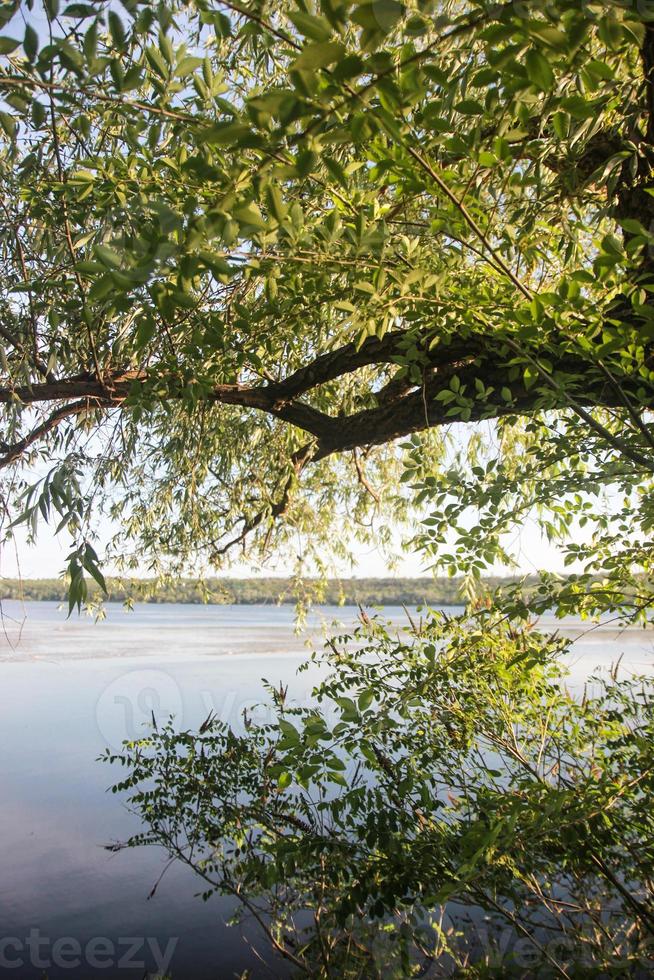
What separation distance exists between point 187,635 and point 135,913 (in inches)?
366

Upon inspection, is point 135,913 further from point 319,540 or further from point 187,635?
point 187,635

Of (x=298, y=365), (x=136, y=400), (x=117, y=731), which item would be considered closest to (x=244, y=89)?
(x=298, y=365)

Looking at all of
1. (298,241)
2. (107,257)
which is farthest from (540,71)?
(298,241)

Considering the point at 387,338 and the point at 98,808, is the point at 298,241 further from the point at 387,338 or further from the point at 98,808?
the point at 98,808

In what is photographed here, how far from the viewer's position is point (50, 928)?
11.4 ft

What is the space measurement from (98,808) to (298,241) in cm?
462

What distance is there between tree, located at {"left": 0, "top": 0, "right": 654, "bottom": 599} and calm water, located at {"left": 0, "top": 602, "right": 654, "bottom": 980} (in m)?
0.80

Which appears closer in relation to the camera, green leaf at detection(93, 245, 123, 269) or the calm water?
green leaf at detection(93, 245, 123, 269)

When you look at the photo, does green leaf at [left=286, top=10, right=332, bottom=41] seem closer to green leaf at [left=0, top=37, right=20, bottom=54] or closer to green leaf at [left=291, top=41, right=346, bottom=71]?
green leaf at [left=291, top=41, right=346, bottom=71]

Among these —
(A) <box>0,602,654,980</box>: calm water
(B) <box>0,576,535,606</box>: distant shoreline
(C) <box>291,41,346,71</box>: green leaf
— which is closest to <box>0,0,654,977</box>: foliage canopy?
(C) <box>291,41,346,71</box>: green leaf

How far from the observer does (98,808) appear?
476cm

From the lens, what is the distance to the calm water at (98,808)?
3246mm

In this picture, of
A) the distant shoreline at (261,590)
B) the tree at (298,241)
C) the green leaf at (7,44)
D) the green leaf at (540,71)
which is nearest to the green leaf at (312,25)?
the tree at (298,241)

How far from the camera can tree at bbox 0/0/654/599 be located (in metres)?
0.78
